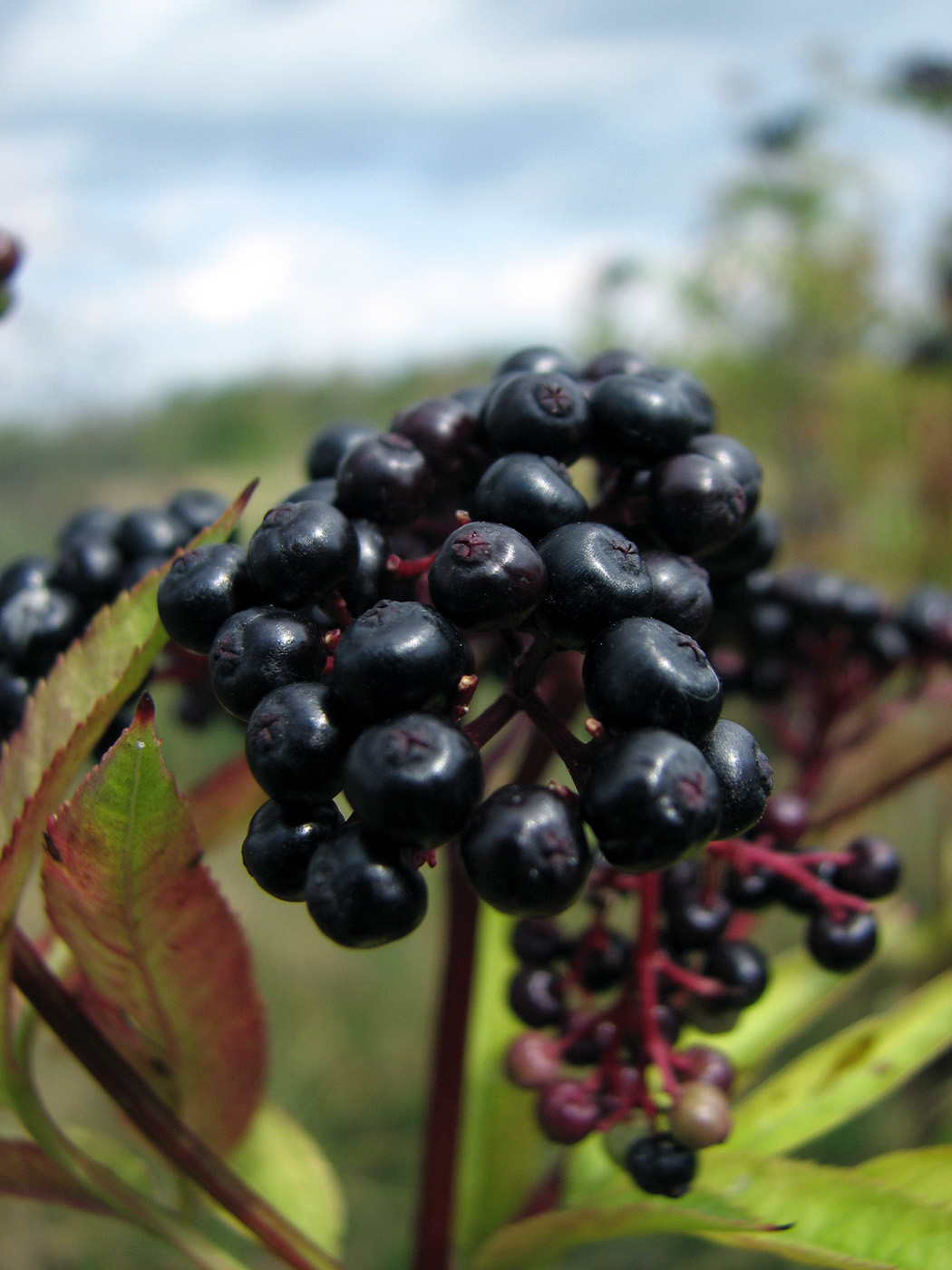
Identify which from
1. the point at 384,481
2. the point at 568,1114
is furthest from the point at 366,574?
the point at 568,1114

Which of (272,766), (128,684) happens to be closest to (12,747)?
(128,684)

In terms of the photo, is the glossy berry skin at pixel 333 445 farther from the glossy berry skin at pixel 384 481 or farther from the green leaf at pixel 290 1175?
the green leaf at pixel 290 1175

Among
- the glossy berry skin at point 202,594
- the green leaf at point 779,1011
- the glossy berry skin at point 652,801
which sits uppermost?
the glossy berry skin at point 202,594

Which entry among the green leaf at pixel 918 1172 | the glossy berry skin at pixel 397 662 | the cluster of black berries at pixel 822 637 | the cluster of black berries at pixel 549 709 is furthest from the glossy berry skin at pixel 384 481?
the green leaf at pixel 918 1172

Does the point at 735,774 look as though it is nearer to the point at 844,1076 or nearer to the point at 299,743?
the point at 299,743

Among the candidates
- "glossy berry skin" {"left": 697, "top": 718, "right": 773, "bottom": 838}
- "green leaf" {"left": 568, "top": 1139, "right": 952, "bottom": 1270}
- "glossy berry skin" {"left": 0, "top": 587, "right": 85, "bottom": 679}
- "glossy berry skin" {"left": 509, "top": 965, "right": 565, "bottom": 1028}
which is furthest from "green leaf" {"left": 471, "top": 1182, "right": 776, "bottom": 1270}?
"glossy berry skin" {"left": 0, "top": 587, "right": 85, "bottom": 679}

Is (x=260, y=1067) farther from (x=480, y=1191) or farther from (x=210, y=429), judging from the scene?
(x=210, y=429)

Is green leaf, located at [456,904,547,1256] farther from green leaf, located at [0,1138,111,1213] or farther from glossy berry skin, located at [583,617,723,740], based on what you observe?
glossy berry skin, located at [583,617,723,740]

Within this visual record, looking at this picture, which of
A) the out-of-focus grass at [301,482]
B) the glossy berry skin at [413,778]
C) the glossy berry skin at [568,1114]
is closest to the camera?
the glossy berry skin at [413,778]
